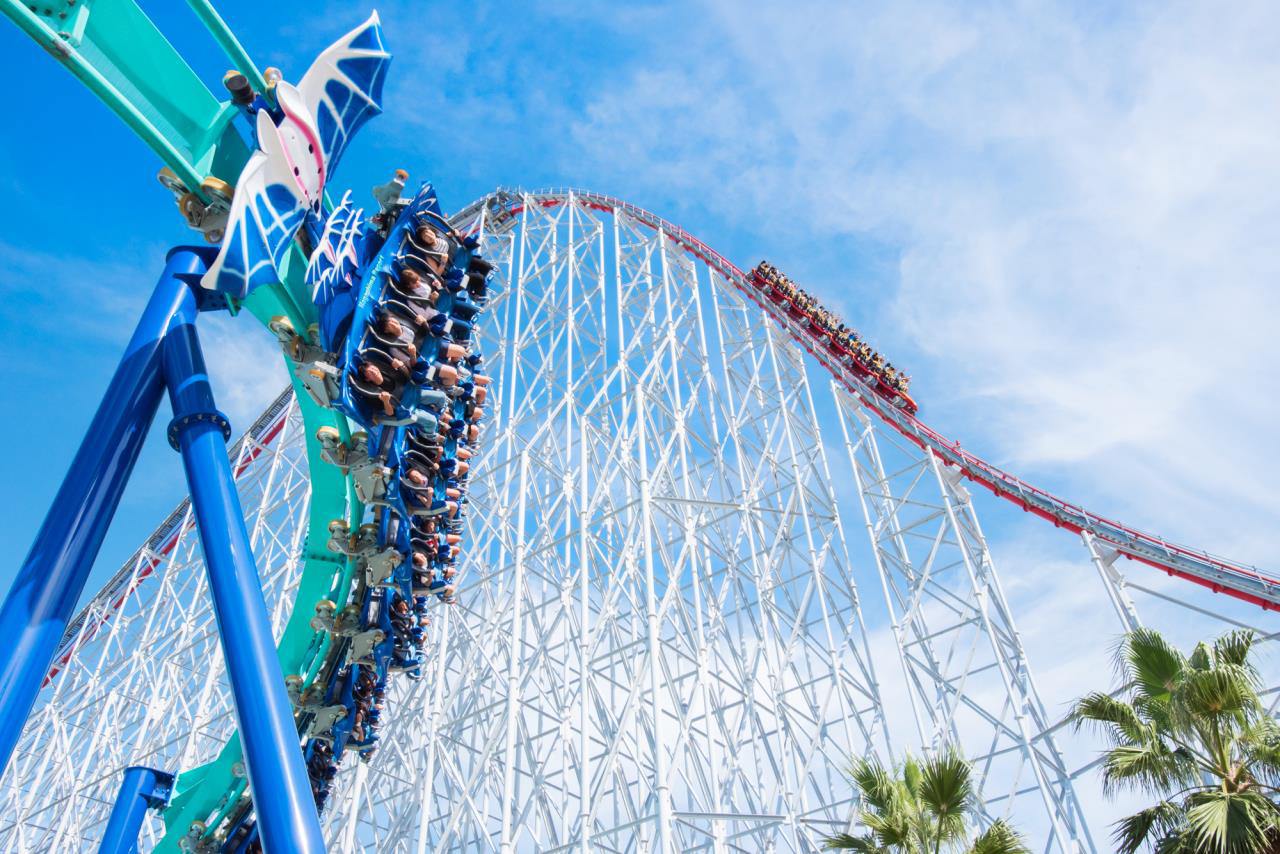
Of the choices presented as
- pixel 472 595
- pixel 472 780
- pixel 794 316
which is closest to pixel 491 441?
pixel 472 595

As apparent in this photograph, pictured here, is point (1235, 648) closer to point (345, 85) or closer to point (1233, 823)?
point (1233, 823)

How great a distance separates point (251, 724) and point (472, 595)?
24.7 ft

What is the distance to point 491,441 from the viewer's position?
1136 cm

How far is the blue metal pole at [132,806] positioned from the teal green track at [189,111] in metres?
1.16

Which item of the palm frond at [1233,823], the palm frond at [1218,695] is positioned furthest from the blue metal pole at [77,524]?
the palm frond at [1218,695]

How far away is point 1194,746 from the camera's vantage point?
16.0 feet

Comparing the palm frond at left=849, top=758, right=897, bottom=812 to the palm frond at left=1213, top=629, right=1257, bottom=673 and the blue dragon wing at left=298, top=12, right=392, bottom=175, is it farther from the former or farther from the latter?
the blue dragon wing at left=298, top=12, right=392, bottom=175

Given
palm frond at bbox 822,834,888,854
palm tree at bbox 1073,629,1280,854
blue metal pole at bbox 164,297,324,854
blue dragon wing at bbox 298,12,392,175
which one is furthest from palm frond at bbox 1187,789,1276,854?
blue dragon wing at bbox 298,12,392,175

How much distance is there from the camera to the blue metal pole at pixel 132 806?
620cm

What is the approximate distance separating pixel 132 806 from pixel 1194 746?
20.2 ft

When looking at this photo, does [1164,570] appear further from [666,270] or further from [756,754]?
[666,270]

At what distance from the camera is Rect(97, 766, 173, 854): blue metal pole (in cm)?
620

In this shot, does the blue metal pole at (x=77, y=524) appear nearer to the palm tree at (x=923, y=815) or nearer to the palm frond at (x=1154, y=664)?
the palm tree at (x=923, y=815)

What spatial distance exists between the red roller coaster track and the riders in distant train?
11.7 inches
